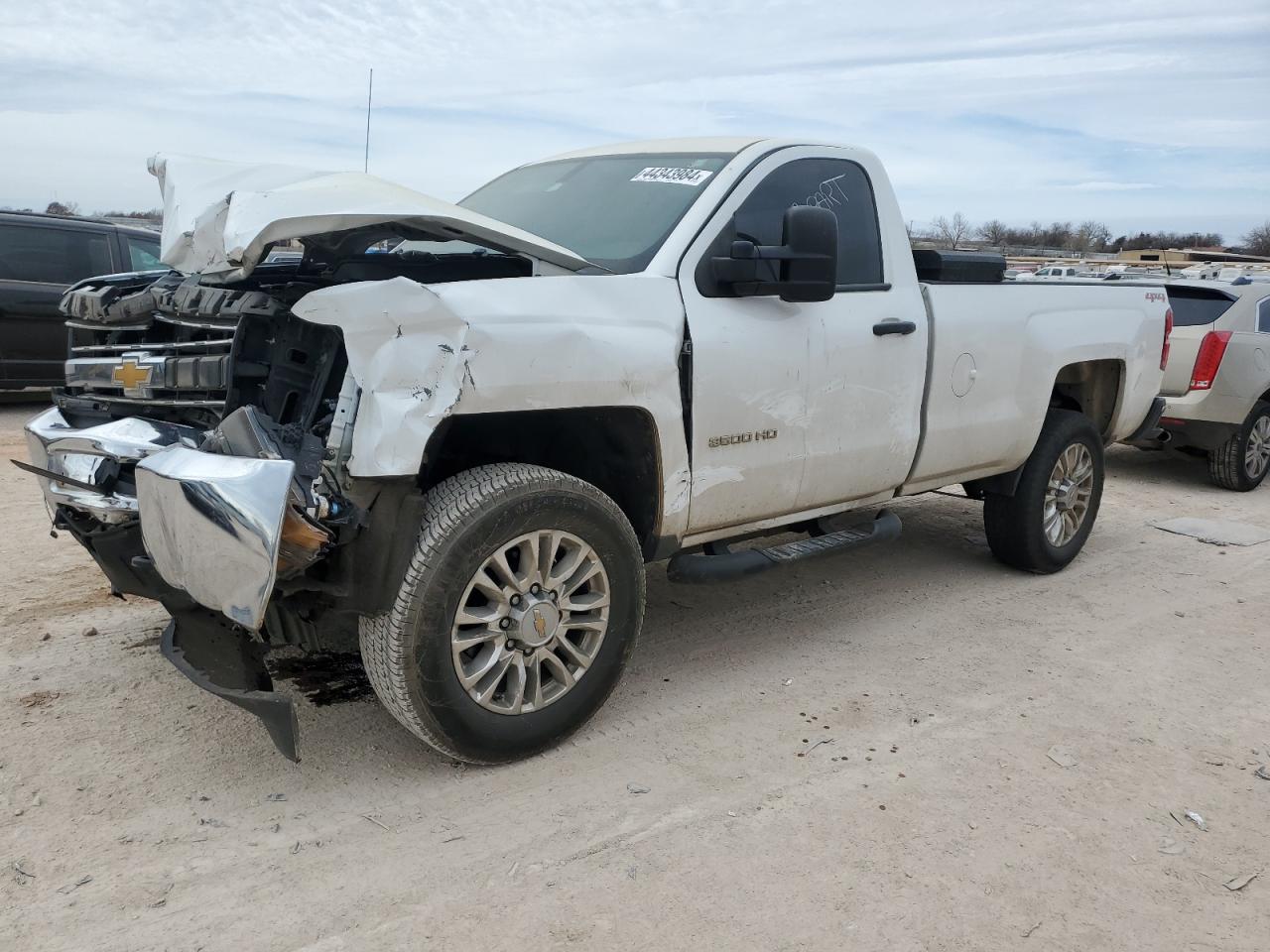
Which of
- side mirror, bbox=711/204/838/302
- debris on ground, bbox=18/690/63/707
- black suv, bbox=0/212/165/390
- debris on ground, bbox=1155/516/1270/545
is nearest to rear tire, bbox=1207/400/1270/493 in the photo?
debris on ground, bbox=1155/516/1270/545

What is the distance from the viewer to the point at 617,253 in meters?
3.91

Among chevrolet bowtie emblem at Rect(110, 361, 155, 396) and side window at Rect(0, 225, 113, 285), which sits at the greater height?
side window at Rect(0, 225, 113, 285)

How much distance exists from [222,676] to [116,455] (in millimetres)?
756

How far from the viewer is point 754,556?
4211 mm

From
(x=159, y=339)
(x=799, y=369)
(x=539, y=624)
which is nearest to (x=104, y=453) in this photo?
(x=159, y=339)

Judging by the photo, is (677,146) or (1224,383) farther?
(1224,383)

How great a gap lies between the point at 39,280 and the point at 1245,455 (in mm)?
10039

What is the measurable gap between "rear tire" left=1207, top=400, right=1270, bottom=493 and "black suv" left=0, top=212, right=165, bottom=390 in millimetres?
8902

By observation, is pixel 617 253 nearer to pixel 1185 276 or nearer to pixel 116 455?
pixel 116 455

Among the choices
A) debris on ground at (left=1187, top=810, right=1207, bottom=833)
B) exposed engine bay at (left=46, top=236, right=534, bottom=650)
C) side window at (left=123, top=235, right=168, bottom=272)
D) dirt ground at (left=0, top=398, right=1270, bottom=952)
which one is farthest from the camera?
side window at (left=123, top=235, right=168, bottom=272)

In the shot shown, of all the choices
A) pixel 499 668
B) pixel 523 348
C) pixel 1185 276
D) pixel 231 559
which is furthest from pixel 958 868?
pixel 1185 276

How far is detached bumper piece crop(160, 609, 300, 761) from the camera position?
2.99 meters

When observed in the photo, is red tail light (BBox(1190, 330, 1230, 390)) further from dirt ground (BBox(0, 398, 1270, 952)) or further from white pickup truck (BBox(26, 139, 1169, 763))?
white pickup truck (BBox(26, 139, 1169, 763))

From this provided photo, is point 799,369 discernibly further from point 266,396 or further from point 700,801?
point 266,396
